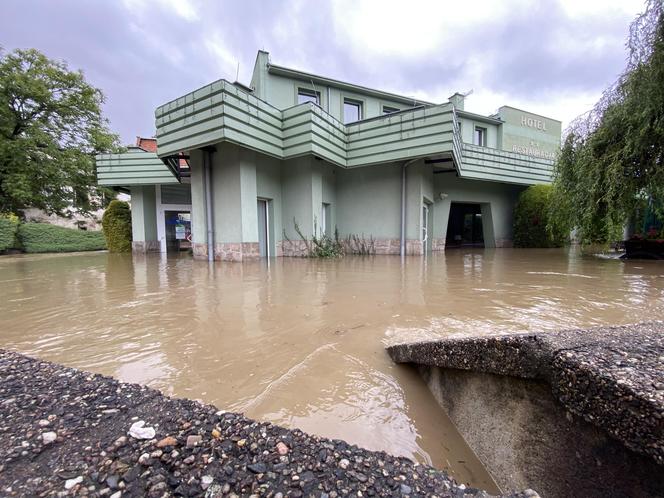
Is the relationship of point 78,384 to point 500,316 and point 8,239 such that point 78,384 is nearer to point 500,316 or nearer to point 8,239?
point 500,316

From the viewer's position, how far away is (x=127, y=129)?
22328mm

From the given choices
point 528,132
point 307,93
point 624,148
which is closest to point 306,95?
point 307,93

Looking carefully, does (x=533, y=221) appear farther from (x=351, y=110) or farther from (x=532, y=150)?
(x=351, y=110)

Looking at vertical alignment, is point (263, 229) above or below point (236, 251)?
above

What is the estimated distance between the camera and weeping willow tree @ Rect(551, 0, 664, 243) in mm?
5531

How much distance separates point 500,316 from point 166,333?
3.16 m

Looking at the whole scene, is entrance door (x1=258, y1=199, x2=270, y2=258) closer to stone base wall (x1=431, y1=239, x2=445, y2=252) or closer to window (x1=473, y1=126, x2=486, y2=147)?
stone base wall (x1=431, y1=239, x2=445, y2=252)

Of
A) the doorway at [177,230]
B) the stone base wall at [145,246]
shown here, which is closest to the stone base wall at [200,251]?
the doorway at [177,230]

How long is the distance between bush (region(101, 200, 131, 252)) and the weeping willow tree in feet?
54.6

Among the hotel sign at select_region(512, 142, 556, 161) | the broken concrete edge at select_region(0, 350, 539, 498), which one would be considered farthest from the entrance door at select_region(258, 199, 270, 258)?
the hotel sign at select_region(512, 142, 556, 161)

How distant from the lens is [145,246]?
1216 cm

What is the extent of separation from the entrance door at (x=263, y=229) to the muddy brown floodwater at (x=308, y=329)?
380cm

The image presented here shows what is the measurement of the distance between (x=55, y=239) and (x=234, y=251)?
42.8 feet

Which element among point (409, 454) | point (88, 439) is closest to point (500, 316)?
point (409, 454)
